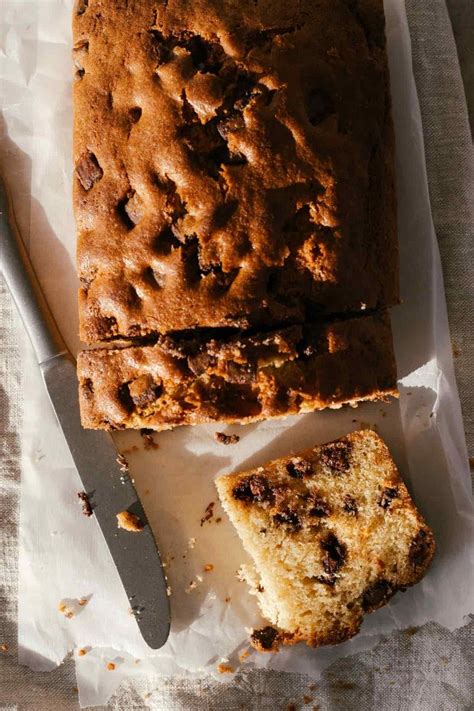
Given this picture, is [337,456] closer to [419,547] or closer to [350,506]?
[350,506]

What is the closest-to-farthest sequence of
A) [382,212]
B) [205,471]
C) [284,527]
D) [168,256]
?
[168,256] → [382,212] → [284,527] → [205,471]

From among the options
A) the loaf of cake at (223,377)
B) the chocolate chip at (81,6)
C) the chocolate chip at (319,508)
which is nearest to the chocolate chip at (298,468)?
the chocolate chip at (319,508)

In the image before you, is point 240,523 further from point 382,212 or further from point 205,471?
point 382,212

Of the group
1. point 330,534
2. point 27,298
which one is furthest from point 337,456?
point 27,298

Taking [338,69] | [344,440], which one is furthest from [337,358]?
[338,69]

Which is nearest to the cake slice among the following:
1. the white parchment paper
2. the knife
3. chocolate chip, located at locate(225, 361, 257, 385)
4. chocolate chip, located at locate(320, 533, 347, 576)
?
chocolate chip, located at locate(320, 533, 347, 576)

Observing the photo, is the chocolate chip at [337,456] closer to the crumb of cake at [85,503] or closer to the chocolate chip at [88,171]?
the crumb of cake at [85,503]
